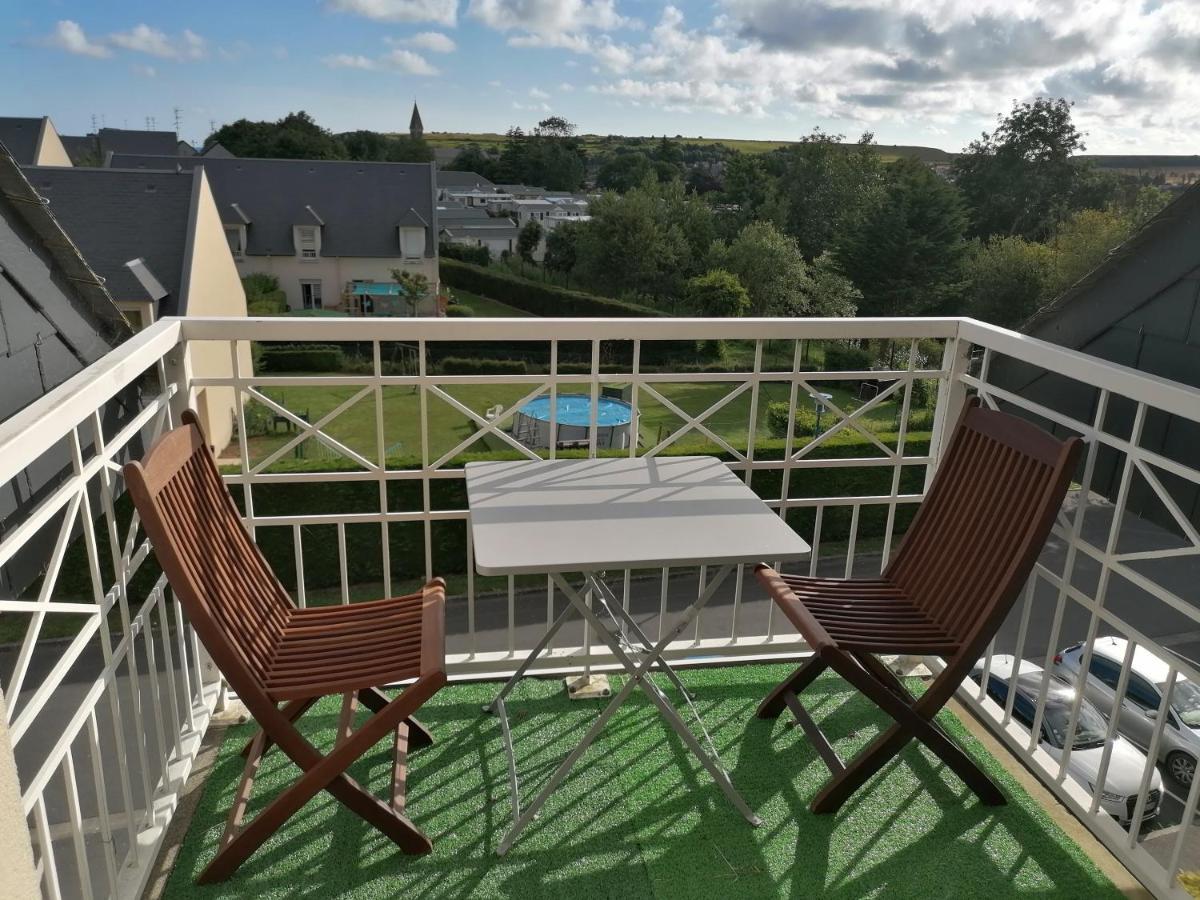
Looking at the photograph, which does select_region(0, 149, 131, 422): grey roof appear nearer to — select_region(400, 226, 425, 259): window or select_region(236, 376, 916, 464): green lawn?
select_region(236, 376, 916, 464): green lawn

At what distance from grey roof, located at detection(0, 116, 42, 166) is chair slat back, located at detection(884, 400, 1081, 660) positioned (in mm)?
30425

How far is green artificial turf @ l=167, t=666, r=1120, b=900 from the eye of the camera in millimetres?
2105

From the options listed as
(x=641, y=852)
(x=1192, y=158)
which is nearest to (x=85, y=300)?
(x=641, y=852)

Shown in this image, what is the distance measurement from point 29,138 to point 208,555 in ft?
102

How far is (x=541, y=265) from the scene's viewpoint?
39781 mm

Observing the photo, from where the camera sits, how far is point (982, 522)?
7.91 feet

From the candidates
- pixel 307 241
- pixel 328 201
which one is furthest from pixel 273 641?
pixel 328 201

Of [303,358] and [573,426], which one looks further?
[303,358]

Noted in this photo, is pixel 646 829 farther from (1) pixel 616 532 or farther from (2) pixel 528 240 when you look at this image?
(2) pixel 528 240

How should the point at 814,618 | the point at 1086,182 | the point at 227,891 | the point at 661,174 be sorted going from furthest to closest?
the point at 661,174 → the point at 1086,182 → the point at 814,618 → the point at 227,891

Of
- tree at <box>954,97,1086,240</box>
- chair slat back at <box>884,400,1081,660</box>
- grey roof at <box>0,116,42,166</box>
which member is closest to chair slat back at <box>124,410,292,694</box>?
chair slat back at <box>884,400,1081,660</box>

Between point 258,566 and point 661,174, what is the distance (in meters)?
58.9

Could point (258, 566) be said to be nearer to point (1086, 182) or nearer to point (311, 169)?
point (311, 169)

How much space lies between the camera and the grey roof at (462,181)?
5991cm
